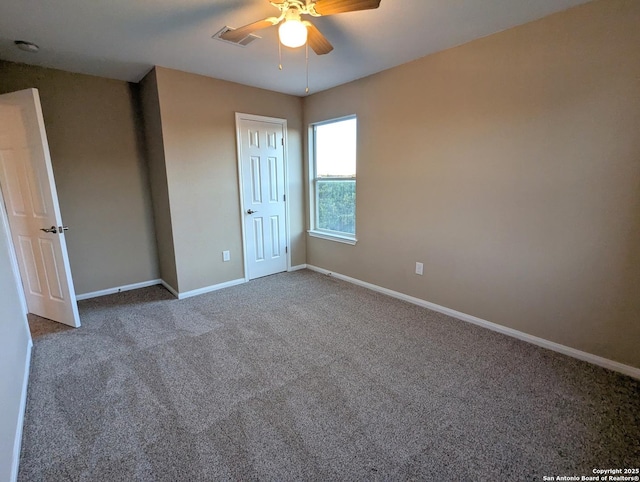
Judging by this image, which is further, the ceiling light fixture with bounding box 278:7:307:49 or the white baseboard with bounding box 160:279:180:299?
the white baseboard with bounding box 160:279:180:299

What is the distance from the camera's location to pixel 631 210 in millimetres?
1905

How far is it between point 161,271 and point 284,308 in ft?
6.25

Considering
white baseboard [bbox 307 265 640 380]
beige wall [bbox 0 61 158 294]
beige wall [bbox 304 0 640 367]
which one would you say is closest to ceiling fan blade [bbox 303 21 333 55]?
beige wall [bbox 304 0 640 367]

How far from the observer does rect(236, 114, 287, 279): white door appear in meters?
3.73

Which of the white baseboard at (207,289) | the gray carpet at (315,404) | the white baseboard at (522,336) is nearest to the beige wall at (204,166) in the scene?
the white baseboard at (207,289)

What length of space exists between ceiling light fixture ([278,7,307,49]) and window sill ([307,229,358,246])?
2.40m

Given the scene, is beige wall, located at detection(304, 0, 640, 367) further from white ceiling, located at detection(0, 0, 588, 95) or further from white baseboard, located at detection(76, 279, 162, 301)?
white baseboard, located at detection(76, 279, 162, 301)

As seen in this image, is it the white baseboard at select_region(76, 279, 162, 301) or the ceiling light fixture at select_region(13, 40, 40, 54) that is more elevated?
the ceiling light fixture at select_region(13, 40, 40, 54)

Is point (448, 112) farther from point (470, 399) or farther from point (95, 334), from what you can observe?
point (95, 334)

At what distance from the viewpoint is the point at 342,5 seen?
1601mm

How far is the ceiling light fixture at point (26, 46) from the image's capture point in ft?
7.82

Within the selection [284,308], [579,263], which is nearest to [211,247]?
[284,308]

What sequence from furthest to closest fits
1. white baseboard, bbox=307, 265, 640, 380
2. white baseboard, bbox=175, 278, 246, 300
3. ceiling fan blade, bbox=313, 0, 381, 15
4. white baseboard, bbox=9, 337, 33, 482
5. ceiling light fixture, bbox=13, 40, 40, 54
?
1. white baseboard, bbox=175, 278, 246, 300
2. ceiling light fixture, bbox=13, 40, 40, 54
3. white baseboard, bbox=307, 265, 640, 380
4. ceiling fan blade, bbox=313, 0, 381, 15
5. white baseboard, bbox=9, 337, 33, 482

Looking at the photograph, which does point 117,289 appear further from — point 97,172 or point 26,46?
point 26,46
